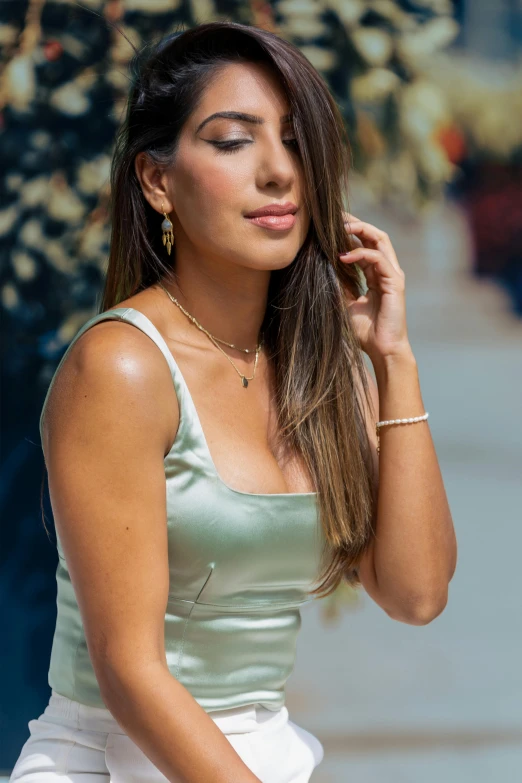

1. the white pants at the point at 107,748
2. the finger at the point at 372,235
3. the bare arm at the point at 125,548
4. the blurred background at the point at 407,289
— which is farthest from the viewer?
the blurred background at the point at 407,289

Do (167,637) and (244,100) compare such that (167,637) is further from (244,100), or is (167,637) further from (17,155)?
(17,155)

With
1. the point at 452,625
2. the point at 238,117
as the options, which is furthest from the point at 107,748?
the point at 452,625

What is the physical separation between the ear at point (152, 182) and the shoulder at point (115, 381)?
28cm

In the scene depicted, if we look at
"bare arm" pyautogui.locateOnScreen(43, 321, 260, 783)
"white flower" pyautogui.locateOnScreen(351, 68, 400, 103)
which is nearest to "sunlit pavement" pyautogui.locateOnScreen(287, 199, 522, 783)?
"white flower" pyautogui.locateOnScreen(351, 68, 400, 103)

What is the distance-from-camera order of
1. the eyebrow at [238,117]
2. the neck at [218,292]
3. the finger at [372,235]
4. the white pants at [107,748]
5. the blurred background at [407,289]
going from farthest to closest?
the blurred background at [407,289] → the finger at [372,235] → the neck at [218,292] → the eyebrow at [238,117] → the white pants at [107,748]

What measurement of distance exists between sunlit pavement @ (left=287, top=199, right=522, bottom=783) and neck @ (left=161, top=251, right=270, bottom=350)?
4.12 feet

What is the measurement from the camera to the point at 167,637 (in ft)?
5.22

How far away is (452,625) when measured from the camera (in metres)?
3.09

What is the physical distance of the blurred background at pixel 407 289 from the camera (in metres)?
2.70

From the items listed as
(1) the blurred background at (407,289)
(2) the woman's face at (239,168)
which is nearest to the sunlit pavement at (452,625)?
(1) the blurred background at (407,289)

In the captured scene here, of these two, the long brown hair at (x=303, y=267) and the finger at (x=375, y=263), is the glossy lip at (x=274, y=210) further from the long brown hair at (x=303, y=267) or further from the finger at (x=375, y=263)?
the finger at (x=375, y=263)

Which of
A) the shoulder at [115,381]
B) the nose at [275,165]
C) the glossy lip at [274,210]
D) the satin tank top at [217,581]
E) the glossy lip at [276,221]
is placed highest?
the nose at [275,165]

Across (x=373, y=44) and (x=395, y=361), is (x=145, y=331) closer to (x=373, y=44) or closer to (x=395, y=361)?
(x=395, y=361)

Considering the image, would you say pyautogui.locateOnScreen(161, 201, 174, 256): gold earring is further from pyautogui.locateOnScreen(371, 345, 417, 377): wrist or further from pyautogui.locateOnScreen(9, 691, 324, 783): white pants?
pyautogui.locateOnScreen(9, 691, 324, 783): white pants
